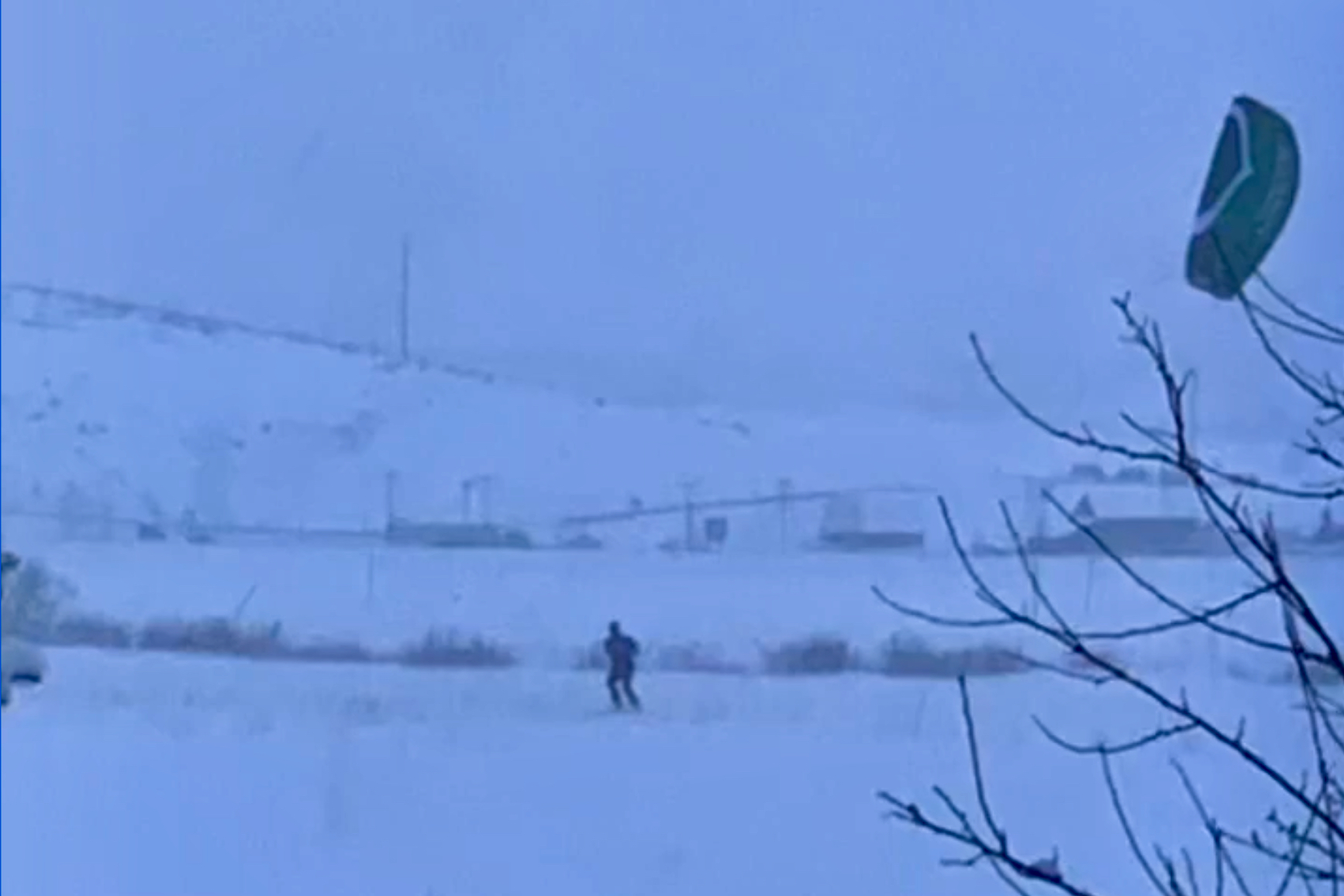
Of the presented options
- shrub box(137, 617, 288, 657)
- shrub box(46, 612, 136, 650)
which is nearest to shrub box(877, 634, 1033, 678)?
shrub box(137, 617, 288, 657)

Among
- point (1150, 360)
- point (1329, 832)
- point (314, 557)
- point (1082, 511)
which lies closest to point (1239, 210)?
point (1150, 360)

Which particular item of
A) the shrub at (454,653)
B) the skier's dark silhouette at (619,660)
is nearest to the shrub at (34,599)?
the shrub at (454,653)

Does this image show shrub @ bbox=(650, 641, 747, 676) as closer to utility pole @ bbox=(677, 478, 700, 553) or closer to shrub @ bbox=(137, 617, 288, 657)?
utility pole @ bbox=(677, 478, 700, 553)

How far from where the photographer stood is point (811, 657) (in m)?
1.61

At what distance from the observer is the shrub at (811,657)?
1.59m

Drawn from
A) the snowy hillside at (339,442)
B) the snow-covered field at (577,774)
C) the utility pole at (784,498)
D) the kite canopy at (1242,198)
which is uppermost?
the kite canopy at (1242,198)

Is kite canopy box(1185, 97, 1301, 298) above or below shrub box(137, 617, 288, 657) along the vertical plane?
above

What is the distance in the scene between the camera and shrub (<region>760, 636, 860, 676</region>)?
1.59 meters

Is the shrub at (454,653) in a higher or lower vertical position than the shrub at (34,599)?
lower

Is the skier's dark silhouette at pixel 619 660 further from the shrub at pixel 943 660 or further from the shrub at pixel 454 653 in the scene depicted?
the shrub at pixel 943 660

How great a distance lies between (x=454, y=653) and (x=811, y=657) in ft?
0.88

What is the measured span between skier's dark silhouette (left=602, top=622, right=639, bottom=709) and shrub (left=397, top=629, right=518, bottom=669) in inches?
2.8

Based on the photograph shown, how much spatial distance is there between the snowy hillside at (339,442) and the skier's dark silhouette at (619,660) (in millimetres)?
98

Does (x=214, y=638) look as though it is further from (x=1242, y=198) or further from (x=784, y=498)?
(x=1242, y=198)
